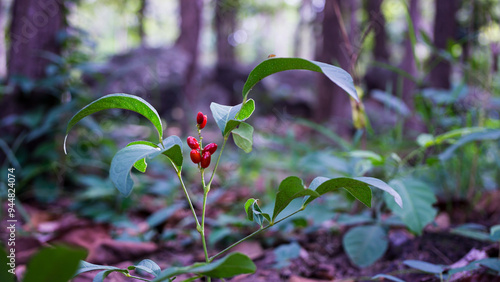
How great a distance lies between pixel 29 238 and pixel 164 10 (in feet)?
87.4

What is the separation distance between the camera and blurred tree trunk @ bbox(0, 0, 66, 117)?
8.57 ft

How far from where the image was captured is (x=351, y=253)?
48.6 inches

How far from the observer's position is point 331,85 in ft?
20.0

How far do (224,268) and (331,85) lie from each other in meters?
5.85

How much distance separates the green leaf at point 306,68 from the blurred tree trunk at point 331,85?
15.5ft

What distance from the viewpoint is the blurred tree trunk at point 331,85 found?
5.52 metres

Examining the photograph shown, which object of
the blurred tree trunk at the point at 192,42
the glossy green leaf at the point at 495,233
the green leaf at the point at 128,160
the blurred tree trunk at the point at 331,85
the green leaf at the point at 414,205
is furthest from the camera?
the blurred tree trunk at the point at 331,85

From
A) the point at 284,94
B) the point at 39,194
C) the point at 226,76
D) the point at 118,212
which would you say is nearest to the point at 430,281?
the point at 118,212

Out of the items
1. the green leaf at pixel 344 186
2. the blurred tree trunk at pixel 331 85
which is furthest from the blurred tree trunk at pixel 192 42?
the green leaf at pixel 344 186

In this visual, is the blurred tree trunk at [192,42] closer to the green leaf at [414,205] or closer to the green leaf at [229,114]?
the green leaf at [414,205]

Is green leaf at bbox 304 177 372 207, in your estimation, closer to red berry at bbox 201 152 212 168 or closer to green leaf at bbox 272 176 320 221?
green leaf at bbox 272 176 320 221

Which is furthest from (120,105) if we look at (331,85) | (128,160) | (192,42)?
(331,85)

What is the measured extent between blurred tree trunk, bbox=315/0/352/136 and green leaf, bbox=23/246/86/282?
5.05m

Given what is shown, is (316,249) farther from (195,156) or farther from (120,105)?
(120,105)
